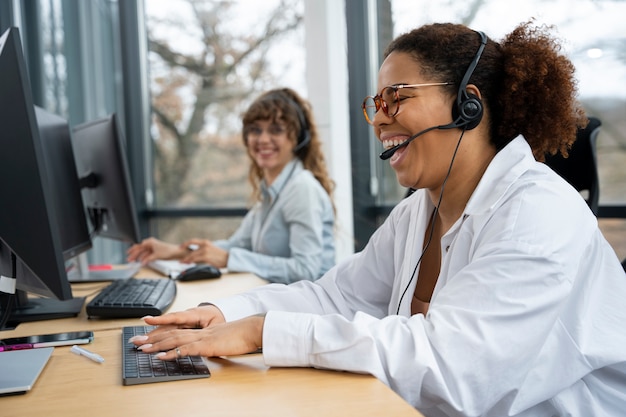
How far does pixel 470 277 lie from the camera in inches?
39.6

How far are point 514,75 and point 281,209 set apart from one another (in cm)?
149

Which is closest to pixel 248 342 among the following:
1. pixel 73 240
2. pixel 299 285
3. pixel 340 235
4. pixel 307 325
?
pixel 307 325

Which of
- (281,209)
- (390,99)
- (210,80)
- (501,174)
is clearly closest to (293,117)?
(281,209)

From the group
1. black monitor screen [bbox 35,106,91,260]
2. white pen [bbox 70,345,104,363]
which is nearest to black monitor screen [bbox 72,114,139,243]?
black monitor screen [bbox 35,106,91,260]

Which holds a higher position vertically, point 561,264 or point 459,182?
point 459,182

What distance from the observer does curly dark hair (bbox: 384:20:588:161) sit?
1292mm

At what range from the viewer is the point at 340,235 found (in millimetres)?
3502

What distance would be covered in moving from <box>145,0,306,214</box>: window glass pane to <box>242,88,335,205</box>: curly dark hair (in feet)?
3.35

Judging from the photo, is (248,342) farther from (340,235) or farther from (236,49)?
(236,49)

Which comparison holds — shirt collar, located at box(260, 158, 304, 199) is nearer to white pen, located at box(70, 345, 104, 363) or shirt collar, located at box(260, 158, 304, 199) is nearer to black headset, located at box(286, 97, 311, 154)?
black headset, located at box(286, 97, 311, 154)

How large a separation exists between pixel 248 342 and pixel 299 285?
18.2 inches

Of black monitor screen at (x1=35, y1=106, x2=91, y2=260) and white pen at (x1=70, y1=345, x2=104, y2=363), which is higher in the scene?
black monitor screen at (x1=35, y1=106, x2=91, y2=260)

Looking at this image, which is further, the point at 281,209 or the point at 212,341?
the point at 281,209

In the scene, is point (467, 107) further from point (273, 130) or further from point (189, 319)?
point (273, 130)
